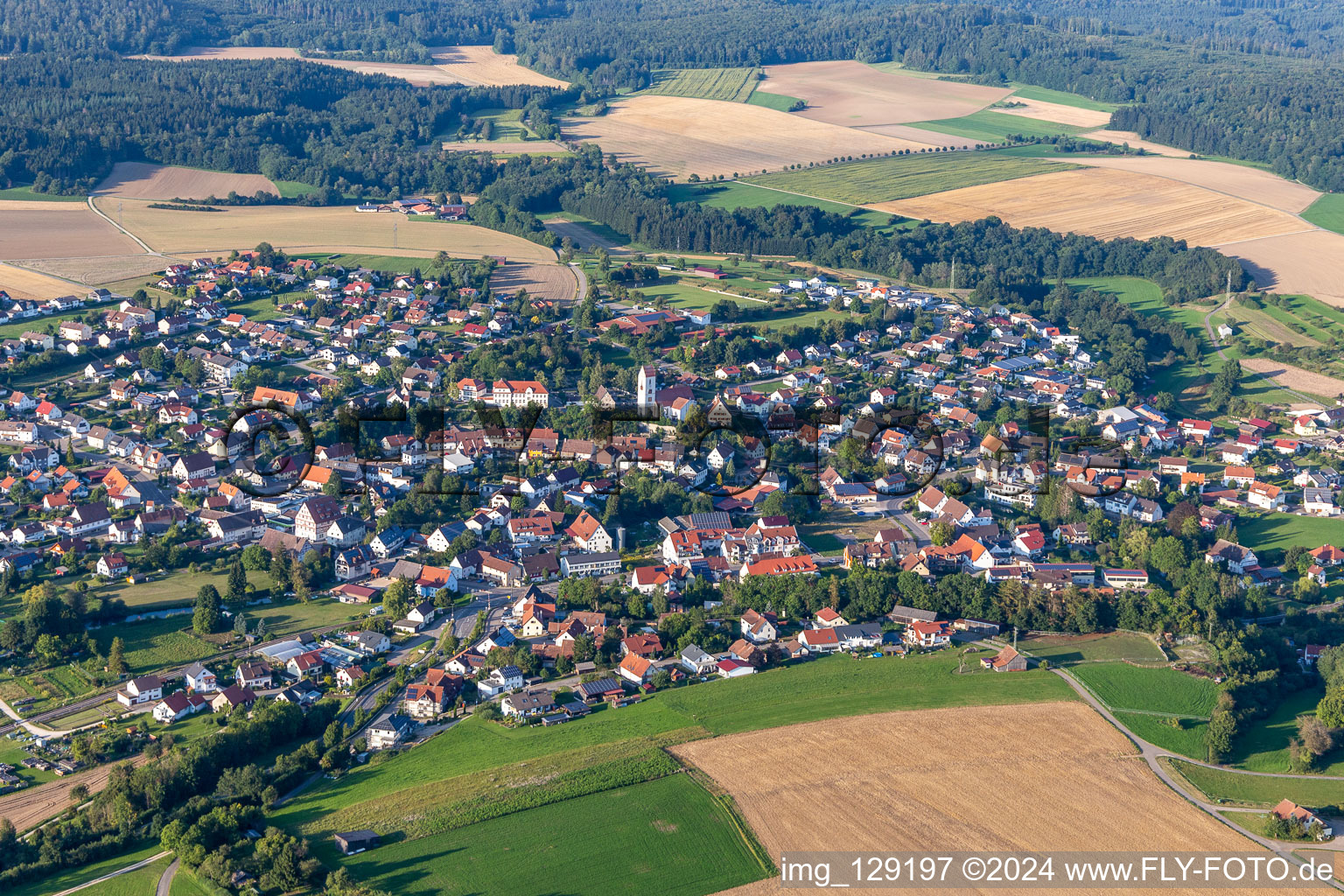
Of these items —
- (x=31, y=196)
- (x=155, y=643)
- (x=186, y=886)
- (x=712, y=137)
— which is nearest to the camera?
(x=186, y=886)

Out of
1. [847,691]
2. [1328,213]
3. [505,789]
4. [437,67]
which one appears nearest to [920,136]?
[1328,213]

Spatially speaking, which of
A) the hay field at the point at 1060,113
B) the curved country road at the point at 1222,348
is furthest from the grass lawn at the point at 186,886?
the hay field at the point at 1060,113

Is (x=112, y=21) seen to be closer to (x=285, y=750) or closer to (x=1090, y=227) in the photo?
(x=1090, y=227)

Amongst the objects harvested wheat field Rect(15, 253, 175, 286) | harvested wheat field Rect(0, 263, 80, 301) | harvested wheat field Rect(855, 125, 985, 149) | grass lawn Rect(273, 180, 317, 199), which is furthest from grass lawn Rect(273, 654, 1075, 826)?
harvested wheat field Rect(855, 125, 985, 149)

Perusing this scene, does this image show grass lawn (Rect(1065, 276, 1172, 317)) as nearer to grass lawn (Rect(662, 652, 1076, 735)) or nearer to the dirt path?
grass lawn (Rect(662, 652, 1076, 735))

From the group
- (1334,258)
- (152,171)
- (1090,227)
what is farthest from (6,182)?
(1334,258)

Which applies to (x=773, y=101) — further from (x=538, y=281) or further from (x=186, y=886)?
(x=186, y=886)
